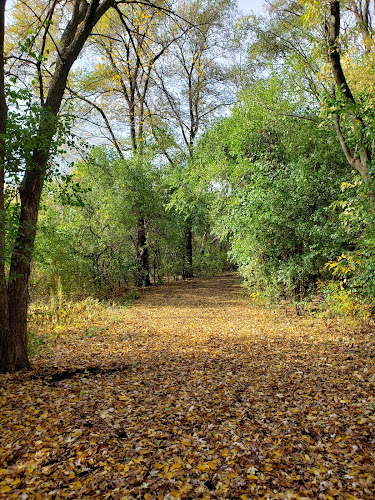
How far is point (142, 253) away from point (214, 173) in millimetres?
4754

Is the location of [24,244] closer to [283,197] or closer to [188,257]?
[283,197]

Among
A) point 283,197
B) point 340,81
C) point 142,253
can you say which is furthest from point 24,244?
point 142,253

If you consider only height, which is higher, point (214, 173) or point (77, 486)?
point (214, 173)

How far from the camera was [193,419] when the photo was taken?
11.0ft

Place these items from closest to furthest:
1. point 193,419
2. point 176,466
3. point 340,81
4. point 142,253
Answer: point 176,466
point 193,419
point 340,81
point 142,253

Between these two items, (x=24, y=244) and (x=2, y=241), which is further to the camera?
(x=24, y=244)

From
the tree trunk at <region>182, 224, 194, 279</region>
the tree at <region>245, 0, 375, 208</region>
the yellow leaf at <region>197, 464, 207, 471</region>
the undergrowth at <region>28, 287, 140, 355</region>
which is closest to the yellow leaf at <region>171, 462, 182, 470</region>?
the yellow leaf at <region>197, 464, 207, 471</region>

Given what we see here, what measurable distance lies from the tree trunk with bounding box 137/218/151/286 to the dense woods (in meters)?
0.08

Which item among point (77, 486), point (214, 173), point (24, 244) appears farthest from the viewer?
point (214, 173)

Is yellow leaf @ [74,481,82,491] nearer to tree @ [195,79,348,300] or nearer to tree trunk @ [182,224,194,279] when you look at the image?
tree @ [195,79,348,300]

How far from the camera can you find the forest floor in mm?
2393

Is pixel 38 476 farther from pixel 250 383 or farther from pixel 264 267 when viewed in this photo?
pixel 264 267

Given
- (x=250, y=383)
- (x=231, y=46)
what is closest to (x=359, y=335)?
(x=250, y=383)

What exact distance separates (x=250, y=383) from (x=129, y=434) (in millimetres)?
1799
